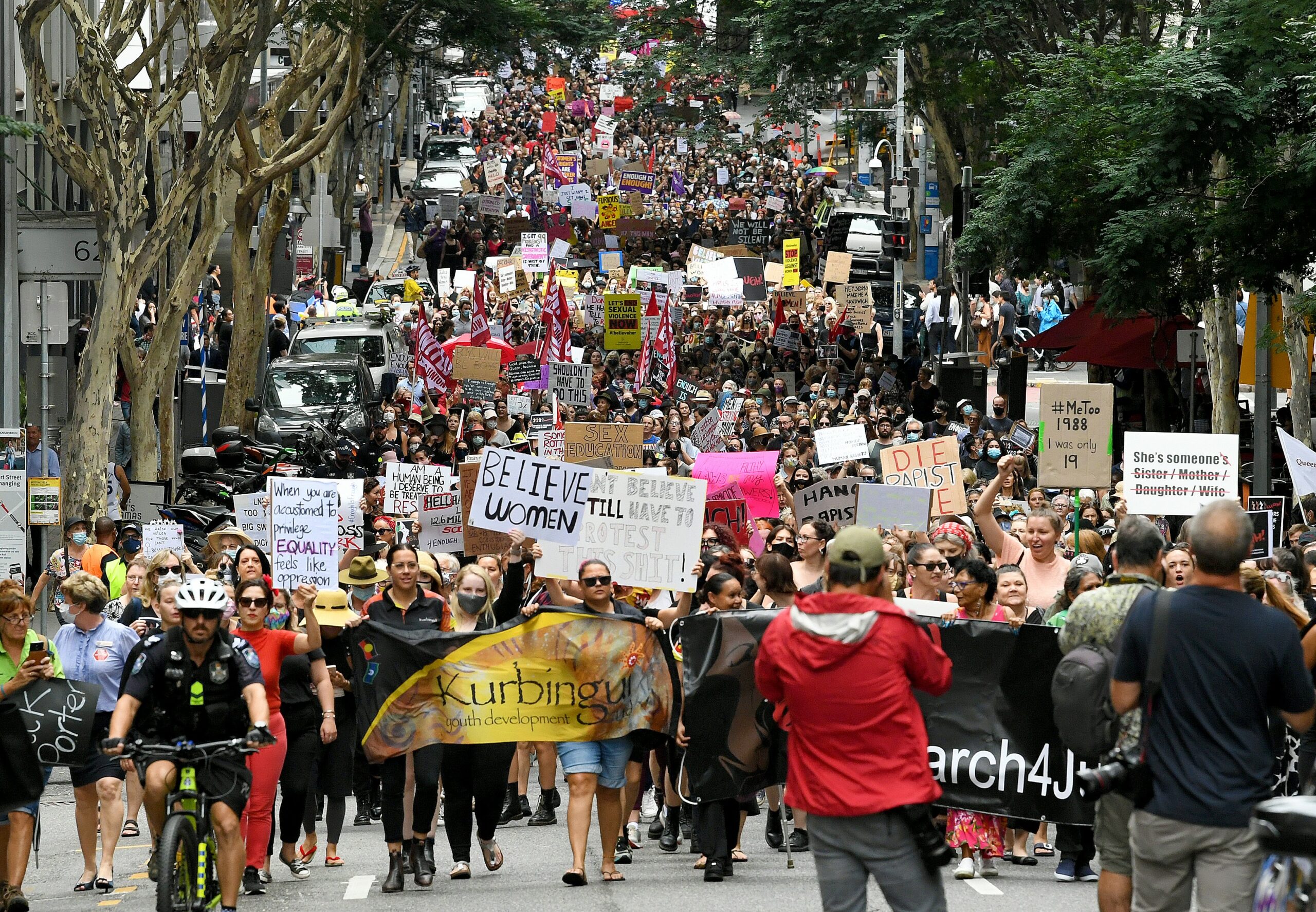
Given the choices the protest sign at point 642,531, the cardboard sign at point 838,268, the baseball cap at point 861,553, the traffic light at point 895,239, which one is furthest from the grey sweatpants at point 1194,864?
the cardboard sign at point 838,268

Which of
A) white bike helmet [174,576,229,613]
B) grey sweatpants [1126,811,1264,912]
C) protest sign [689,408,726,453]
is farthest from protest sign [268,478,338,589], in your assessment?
protest sign [689,408,726,453]

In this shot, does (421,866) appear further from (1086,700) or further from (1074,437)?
(1074,437)

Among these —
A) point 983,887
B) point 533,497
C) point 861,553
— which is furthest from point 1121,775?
point 533,497

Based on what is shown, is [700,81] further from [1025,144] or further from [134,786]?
[134,786]

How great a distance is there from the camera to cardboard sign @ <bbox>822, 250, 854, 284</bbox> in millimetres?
37969

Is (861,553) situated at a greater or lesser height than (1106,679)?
greater

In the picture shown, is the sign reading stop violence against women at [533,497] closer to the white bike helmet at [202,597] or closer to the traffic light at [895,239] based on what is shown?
the white bike helmet at [202,597]

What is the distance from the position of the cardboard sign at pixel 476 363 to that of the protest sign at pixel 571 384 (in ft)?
2.53

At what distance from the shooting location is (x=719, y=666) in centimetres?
1010

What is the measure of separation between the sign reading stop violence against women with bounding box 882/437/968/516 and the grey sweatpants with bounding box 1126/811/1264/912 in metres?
10.1

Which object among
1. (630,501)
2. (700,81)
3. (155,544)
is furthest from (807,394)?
(630,501)

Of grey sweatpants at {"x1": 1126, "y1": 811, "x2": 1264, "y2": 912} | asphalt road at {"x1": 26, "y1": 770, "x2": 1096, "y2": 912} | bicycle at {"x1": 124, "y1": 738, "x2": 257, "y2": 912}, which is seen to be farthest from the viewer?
asphalt road at {"x1": 26, "y1": 770, "x2": 1096, "y2": 912}

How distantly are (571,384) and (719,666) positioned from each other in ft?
57.5

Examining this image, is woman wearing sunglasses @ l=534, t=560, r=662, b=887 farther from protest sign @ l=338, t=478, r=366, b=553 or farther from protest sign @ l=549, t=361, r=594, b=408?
protest sign @ l=549, t=361, r=594, b=408
